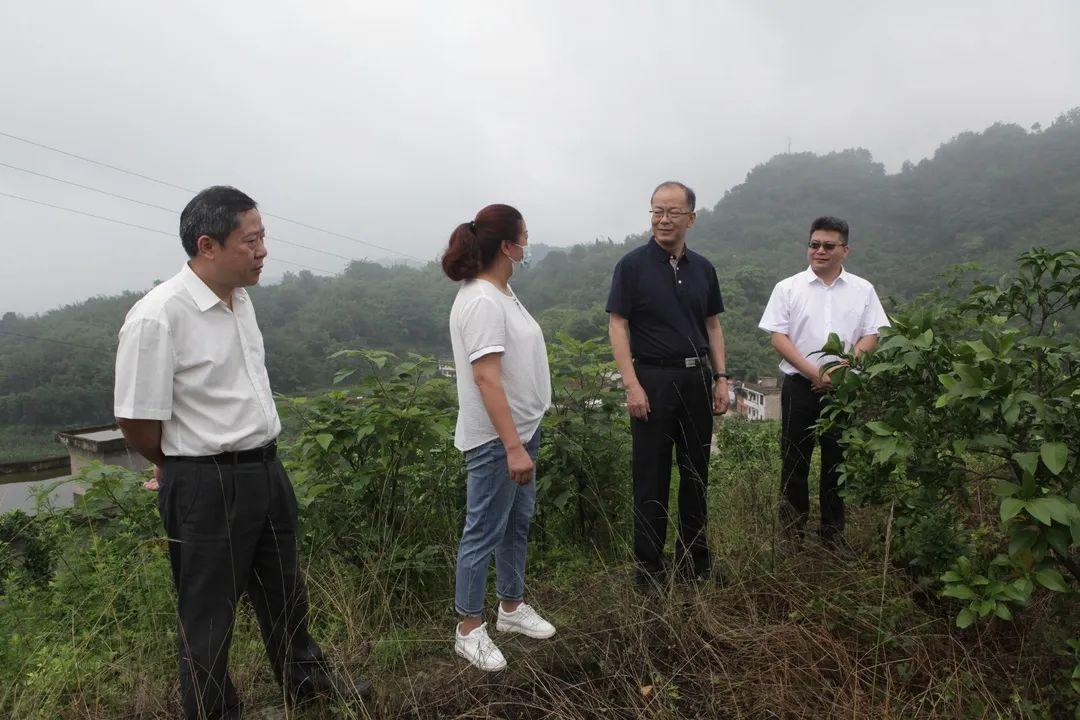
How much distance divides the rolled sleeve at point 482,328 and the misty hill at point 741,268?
5.82 metres

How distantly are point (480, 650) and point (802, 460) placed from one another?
181 centimetres

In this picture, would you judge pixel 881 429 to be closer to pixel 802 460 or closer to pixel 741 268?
pixel 802 460

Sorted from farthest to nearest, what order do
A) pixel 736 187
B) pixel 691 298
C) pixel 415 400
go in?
pixel 736 187 < pixel 415 400 < pixel 691 298

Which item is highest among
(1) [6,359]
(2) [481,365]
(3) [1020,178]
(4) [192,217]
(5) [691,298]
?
(3) [1020,178]

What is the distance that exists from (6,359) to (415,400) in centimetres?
4433

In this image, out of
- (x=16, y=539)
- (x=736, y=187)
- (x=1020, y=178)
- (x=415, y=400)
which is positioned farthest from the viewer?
(x=736, y=187)

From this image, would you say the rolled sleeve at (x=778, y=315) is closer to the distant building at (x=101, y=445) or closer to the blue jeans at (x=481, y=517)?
the blue jeans at (x=481, y=517)

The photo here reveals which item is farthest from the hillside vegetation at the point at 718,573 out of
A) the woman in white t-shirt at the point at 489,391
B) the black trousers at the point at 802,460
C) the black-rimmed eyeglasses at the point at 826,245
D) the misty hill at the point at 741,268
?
the misty hill at the point at 741,268

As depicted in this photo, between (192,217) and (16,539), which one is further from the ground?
(192,217)

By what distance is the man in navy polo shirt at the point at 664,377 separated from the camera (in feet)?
8.66

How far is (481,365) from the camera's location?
2070 mm

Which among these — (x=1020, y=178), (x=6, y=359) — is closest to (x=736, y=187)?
(x=1020, y=178)

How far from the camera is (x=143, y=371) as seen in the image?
5.37ft

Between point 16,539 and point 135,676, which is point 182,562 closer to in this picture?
point 135,676
